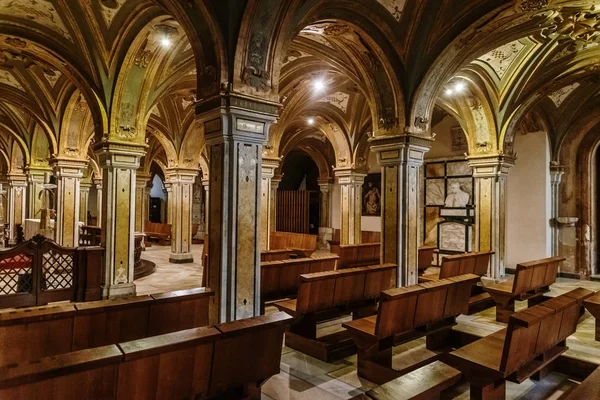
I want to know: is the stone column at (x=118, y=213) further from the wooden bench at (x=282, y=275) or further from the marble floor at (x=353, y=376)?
the marble floor at (x=353, y=376)

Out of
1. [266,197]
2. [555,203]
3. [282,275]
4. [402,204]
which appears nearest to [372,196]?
[266,197]

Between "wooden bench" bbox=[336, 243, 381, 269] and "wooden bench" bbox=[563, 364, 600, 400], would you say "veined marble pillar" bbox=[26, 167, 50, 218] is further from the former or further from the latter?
"wooden bench" bbox=[563, 364, 600, 400]

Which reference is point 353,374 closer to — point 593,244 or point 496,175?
point 496,175

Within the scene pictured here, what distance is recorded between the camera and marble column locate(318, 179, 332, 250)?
1631 centimetres

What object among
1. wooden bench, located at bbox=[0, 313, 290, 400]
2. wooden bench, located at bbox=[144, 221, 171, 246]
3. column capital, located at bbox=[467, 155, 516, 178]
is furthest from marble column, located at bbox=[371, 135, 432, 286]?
wooden bench, located at bbox=[144, 221, 171, 246]

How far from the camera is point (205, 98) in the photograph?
13.5 ft

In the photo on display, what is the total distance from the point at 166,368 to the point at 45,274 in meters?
5.32

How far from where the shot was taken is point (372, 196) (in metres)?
14.1

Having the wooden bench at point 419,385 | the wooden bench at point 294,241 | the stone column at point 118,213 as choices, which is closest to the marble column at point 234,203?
the wooden bench at point 419,385

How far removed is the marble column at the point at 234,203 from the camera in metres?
3.83

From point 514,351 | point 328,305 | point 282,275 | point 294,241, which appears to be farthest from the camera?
point 294,241

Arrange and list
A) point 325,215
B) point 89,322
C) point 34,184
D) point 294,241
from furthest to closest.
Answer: point 325,215 < point 34,184 < point 294,241 < point 89,322

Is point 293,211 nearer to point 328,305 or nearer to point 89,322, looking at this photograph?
point 328,305

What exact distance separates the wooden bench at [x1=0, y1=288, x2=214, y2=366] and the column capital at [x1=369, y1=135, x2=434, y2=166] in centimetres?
381
